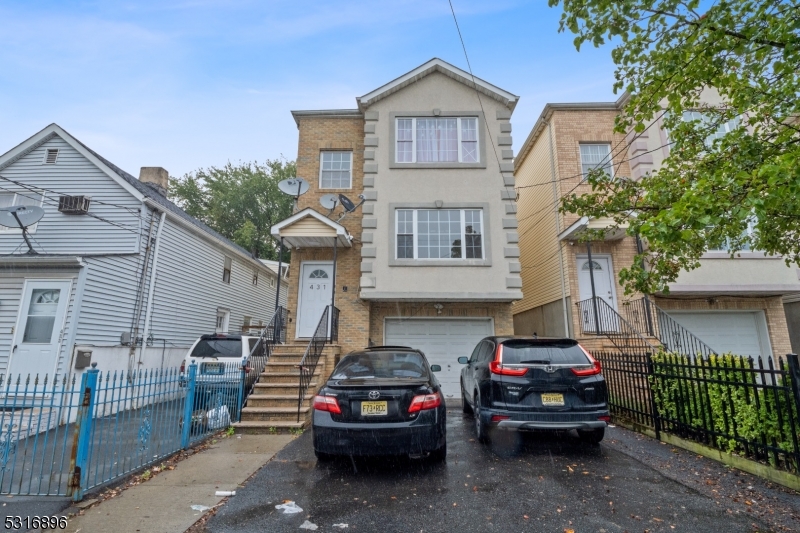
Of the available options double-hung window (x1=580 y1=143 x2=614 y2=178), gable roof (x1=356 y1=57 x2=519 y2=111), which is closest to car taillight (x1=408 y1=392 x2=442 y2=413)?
gable roof (x1=356 y1=57 x2=519 y2=111)

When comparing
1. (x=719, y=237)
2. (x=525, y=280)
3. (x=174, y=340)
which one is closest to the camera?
(x=719, y=237)

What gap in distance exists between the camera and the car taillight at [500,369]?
5770mm

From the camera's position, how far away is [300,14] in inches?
298

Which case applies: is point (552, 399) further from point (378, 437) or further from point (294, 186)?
point (294, 186)

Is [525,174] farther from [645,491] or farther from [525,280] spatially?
[645,491]

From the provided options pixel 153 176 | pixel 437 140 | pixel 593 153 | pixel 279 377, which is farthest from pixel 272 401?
pixel 153 176

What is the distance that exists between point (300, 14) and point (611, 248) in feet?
35.8

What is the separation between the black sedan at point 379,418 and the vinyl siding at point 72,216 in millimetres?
10040

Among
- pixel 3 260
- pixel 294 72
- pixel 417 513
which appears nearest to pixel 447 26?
pixel 294 72

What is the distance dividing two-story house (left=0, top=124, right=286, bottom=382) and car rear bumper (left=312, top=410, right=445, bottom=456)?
28.2 ft

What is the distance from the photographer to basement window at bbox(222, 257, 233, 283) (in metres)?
16.9

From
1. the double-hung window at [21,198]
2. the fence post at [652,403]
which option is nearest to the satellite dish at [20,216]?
the double-hung window at [21,198]

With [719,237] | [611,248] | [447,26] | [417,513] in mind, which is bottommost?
[417,513]

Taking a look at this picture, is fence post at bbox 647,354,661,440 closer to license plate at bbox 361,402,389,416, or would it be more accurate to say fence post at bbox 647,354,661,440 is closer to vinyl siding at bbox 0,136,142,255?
license plate at bbox 361,402,389,416
